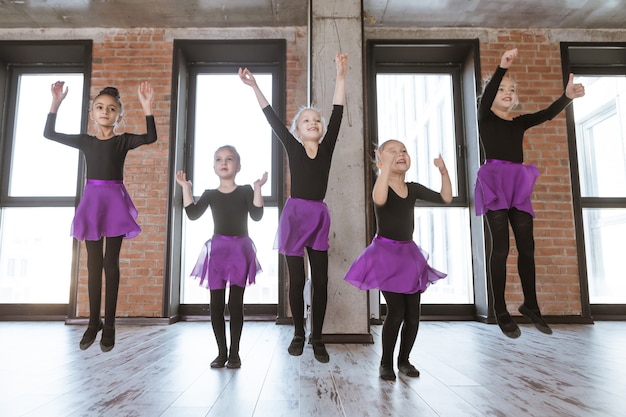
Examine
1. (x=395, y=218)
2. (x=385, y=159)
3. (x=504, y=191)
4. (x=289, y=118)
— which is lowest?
(x=395, y=218)

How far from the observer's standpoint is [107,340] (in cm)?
222

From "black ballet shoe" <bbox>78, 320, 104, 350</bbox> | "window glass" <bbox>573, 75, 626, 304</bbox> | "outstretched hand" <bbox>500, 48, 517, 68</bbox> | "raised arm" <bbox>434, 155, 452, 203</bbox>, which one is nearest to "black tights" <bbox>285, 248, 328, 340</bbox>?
"raised arm" <bbox>434, 155, 452, 203</bbox>

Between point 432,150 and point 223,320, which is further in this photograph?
point 432,150

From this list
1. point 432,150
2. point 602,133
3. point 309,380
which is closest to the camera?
point 309,380

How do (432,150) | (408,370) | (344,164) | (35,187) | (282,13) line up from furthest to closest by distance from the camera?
(432,150) < (35,187) < (282,13) < (344,164) < (408,370)

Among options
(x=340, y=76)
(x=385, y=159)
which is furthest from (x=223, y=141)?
(x=385, y=159)

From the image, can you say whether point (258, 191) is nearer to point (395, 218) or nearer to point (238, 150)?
point (395, 218)

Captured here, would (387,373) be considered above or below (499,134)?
below

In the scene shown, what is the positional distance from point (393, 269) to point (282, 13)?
3320 millimetres

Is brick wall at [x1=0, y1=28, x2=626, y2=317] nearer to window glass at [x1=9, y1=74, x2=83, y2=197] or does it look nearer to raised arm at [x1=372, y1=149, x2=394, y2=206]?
window glass at [x1=9, y1=74, x2=83, y2=197]

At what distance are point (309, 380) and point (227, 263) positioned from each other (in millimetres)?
704

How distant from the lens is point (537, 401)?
1.66m

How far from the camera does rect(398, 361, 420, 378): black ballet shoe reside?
2062mm

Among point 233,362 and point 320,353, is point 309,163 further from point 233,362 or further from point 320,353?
point 233,362
